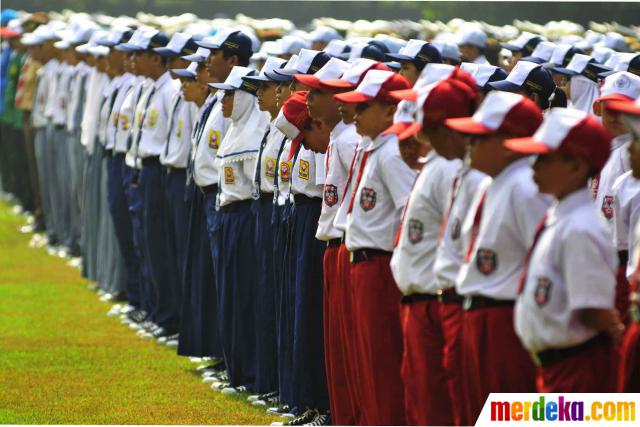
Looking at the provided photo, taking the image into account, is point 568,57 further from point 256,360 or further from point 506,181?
point 506,181

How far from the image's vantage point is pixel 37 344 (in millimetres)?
14477

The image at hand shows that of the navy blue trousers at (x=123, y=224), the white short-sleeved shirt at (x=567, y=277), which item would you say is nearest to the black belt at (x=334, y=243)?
the white short-sleeved shirt at (x=567, y=277)

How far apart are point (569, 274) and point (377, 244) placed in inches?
93.4

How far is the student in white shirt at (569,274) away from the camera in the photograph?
6441 mm

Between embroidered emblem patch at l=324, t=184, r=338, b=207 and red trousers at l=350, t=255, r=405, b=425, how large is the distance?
82 centimetres

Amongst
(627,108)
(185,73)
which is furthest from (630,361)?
(185,73)

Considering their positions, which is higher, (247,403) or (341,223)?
(341,223)

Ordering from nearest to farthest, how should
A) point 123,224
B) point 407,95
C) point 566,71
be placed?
point 407,95 < point 566,71 < point 123,224

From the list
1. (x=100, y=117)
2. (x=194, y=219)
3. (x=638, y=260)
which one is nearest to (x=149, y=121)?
(x=194, y=219)

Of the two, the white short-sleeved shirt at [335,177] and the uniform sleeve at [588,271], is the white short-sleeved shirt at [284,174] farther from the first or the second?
the uniform sleeve at [588,271]

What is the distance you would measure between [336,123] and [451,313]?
2615 millimetres

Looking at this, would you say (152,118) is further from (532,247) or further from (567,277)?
(567,277)

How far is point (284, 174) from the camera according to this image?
11.0 m

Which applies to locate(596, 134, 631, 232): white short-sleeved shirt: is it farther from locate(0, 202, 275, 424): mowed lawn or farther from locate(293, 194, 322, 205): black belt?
locate(0, 202, 275, 424): mowed lawn
